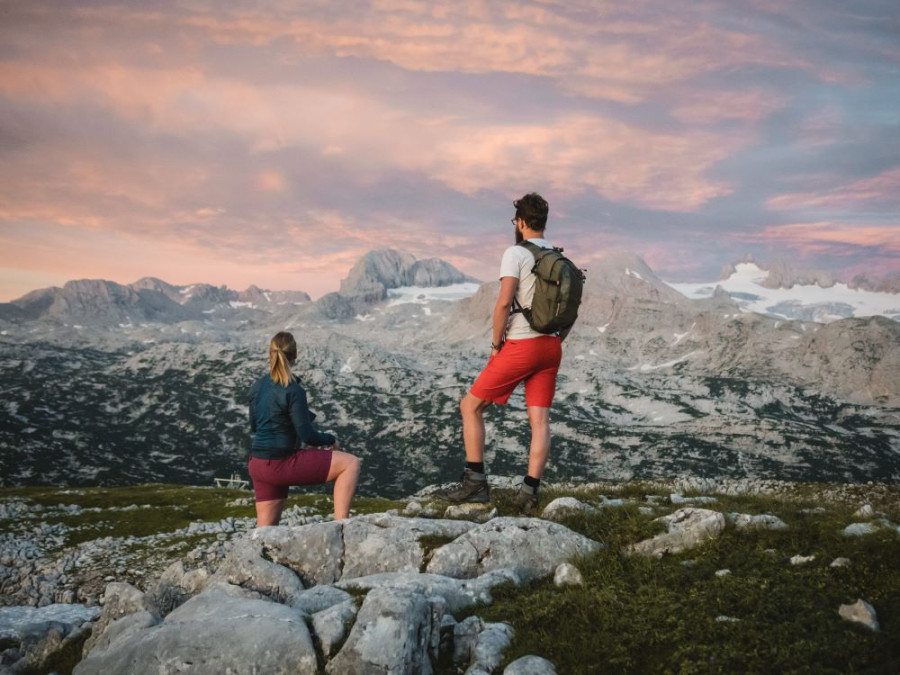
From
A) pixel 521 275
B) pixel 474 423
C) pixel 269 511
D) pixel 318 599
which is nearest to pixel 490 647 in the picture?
pixel 318 599

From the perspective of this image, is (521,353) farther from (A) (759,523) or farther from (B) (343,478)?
(A) (759,523)

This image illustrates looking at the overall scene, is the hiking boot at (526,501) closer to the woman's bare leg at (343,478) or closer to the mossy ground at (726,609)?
the mossy ground at (726,609)

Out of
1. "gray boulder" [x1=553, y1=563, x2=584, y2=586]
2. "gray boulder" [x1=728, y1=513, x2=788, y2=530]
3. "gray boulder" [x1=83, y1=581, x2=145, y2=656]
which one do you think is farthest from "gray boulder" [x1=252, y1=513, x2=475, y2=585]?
"gray boulder" [x1=728, y1=513, x2=788, y2=530]

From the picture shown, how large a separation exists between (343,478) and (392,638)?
6025 mm

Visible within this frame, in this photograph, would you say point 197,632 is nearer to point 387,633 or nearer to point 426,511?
point 387,633

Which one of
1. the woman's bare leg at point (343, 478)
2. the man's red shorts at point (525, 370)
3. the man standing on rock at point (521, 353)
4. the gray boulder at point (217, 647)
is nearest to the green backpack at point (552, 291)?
the man standing on rock at point (521, 353)

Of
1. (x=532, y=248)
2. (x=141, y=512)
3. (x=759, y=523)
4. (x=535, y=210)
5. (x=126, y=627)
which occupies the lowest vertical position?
(x=141, y=512)

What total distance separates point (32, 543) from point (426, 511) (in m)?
67.1

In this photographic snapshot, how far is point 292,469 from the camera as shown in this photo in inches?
479

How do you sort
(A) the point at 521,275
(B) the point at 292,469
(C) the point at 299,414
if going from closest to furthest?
(A) the point at 521,275, (C) the point at 299,414, (B) the point at 292,469

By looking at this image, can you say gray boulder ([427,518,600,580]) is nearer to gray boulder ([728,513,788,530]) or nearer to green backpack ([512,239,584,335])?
gray boulder ([728,513,788,530])

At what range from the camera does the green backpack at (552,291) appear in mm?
10609

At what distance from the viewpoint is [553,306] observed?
420 inches

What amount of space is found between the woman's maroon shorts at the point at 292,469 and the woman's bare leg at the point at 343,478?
0.18m
